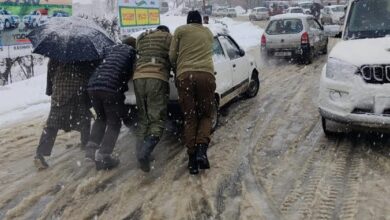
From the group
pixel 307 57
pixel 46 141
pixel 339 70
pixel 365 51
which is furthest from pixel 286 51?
pixel 46 141

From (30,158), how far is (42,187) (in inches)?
48.5

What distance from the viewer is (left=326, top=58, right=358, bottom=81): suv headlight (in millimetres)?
5409

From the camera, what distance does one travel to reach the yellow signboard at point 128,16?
15.5 m

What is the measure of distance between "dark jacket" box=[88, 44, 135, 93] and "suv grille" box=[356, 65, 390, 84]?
284 cm

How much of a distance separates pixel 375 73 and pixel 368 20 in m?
1.85

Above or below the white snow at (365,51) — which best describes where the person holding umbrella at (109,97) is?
below

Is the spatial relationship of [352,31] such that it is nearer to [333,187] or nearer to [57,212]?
[333,187]

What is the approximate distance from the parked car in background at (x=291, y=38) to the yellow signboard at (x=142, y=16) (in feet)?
16.4

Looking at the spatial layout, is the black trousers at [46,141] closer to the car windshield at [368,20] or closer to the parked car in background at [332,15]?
the car windshield at [368,20]

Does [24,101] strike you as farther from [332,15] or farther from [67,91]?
[332,15]

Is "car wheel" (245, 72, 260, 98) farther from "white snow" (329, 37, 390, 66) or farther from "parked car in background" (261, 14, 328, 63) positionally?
"parked car in background" (261, 14, 328, 63)

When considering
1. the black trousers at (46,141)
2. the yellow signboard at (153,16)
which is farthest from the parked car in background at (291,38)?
the black trousers at (46,141)

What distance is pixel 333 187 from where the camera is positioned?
4.61 metres

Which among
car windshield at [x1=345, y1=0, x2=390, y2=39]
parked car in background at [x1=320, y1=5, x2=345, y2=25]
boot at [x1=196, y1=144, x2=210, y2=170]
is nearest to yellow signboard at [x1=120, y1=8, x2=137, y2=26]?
car windshield at [x1=345, y1=0, x2=390, y2=39]
